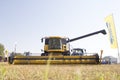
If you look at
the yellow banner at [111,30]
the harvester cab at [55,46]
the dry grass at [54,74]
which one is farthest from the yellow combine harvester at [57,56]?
the dry grass at [54,74]

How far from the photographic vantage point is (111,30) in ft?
60.3

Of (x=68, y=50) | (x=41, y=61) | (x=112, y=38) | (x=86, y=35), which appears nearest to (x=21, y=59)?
(x=41, y=61)

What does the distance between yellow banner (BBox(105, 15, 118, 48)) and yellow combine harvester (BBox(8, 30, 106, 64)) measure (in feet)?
9.10

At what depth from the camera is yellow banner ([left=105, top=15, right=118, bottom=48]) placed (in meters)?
17.8

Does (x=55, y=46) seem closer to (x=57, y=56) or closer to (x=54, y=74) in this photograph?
(x=57, y=56)

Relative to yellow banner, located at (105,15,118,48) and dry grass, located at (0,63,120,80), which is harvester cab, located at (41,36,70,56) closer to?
yellow banner, located at (105,15,118,48)

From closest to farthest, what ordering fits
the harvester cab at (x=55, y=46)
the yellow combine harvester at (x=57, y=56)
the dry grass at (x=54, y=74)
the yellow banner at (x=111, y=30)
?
the dry grass at (x=54, y=74), the yellow banner at (x=111, y=30), the yellow combine harvester at (x=57, y=56), the harvester cab at (x=55, y=46)

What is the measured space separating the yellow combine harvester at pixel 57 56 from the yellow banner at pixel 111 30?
9.10ft

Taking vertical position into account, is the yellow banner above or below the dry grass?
above

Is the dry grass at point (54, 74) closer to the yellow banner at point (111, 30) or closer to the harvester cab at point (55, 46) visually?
the yellow banner at point (111, 30)

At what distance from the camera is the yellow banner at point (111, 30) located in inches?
702

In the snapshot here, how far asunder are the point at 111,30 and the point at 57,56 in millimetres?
4607

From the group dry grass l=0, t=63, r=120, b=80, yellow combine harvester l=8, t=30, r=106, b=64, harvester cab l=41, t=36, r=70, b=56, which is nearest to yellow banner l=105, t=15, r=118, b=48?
yellow combine harvester l=8, t=30, r=106, b=64

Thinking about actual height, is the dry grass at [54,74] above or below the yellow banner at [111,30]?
below
